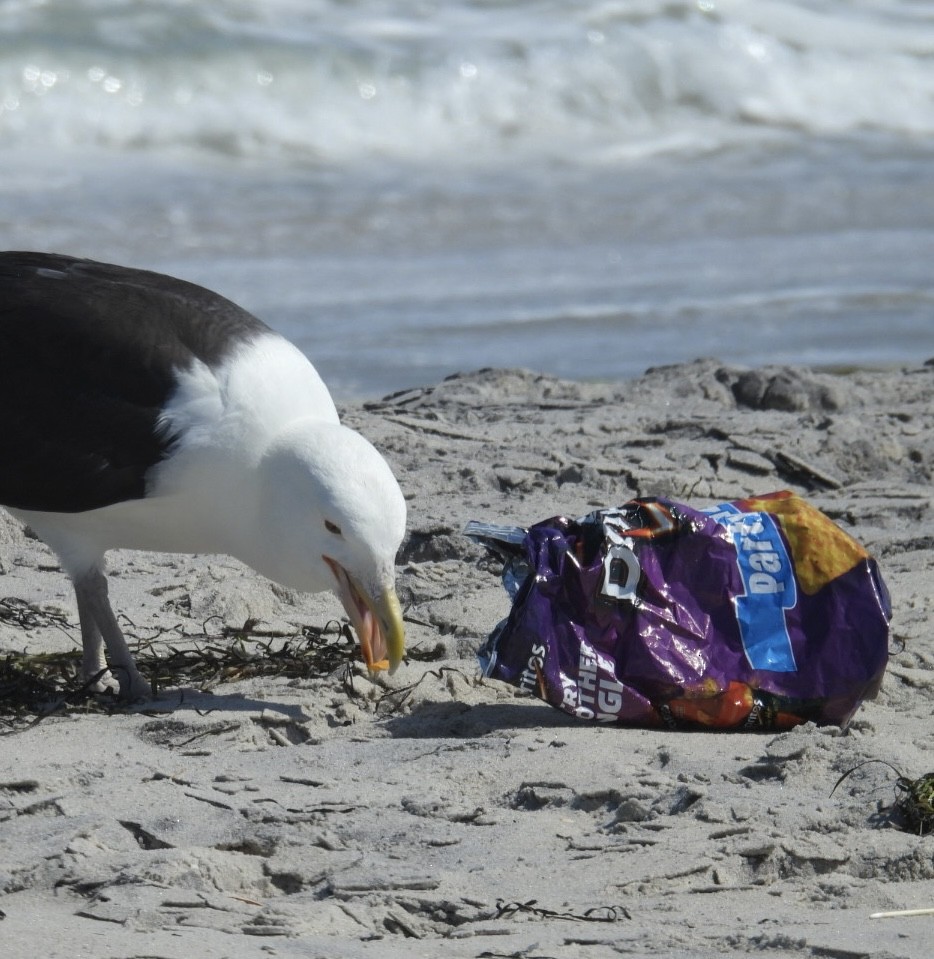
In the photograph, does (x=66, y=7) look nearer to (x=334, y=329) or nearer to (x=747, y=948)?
(x=334, y=329)

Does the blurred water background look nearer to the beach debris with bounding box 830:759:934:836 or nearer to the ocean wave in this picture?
the ocean wave

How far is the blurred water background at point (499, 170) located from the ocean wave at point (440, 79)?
0.04 m

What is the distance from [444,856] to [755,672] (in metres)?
1.06

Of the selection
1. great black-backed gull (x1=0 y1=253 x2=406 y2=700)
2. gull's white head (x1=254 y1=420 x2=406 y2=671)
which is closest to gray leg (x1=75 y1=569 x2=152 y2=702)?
great black-backed gull (x1=0 y1=253 x2=406 y2=700)

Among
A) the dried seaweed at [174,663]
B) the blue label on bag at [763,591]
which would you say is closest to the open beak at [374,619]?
the dried seaweed at [174,663]

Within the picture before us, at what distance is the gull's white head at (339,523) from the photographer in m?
3.60

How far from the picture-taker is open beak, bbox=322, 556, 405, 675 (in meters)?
3.69

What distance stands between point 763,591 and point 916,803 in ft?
2.73

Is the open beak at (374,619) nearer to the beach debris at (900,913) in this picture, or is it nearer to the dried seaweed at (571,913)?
the dried seaweed at (571,913)

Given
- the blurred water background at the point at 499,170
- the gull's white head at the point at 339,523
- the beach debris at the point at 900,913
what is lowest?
the beach debris at the point at 900,913

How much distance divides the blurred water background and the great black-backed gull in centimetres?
357

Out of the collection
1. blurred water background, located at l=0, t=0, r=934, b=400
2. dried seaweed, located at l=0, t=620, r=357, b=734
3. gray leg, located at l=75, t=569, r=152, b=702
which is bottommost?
dried seaweed, located at l=0, t=620, r=357, b=734

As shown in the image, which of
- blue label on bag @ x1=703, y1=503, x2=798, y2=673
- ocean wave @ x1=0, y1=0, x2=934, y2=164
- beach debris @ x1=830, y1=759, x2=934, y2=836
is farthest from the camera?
ocean wave @ x1=0, y1=0, x2=934, y2=164

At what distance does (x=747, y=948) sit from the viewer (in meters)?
2.53
